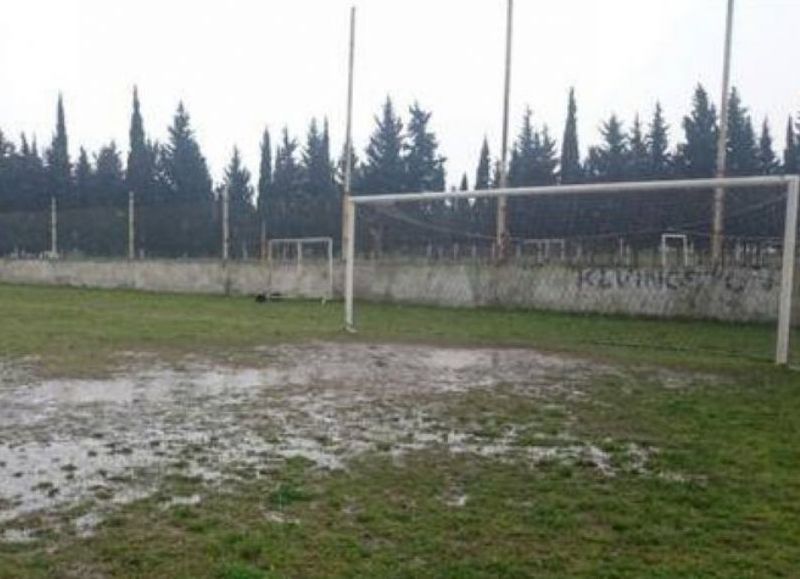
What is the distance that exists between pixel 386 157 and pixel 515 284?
3366cm

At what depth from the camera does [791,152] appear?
52.1 metres

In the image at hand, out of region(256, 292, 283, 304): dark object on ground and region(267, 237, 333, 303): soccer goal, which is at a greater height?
region(267, 237, 333, 303): soccer goal

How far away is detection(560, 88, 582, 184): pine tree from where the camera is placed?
51.8 meters

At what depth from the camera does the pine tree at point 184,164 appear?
2212 inches

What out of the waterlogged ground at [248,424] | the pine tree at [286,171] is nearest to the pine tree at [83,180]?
the pine tree at [286,171]

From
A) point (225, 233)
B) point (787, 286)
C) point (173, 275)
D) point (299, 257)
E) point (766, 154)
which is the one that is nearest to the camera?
point (787, 286)

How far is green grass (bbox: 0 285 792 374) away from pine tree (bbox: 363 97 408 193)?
30.4 meters

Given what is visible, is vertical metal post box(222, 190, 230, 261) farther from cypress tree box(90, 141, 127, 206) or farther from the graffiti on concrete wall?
cypress tree box(90, 141, 127, 206)

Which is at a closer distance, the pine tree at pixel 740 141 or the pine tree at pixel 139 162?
the pine tree at pixel 740 141

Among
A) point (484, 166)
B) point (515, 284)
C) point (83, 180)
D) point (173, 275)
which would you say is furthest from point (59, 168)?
point (515, 284)

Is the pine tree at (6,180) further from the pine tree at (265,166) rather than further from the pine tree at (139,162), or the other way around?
the pine tree at (265,166)

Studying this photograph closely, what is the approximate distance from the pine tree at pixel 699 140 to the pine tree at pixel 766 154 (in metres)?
3.19

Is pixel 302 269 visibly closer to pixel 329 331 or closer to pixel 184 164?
pixel 329 331

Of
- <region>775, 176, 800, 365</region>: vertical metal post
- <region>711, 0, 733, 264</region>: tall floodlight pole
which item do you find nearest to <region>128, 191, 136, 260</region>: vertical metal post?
<region>711, 0, 733, 264</region>: tall floodlight pole
